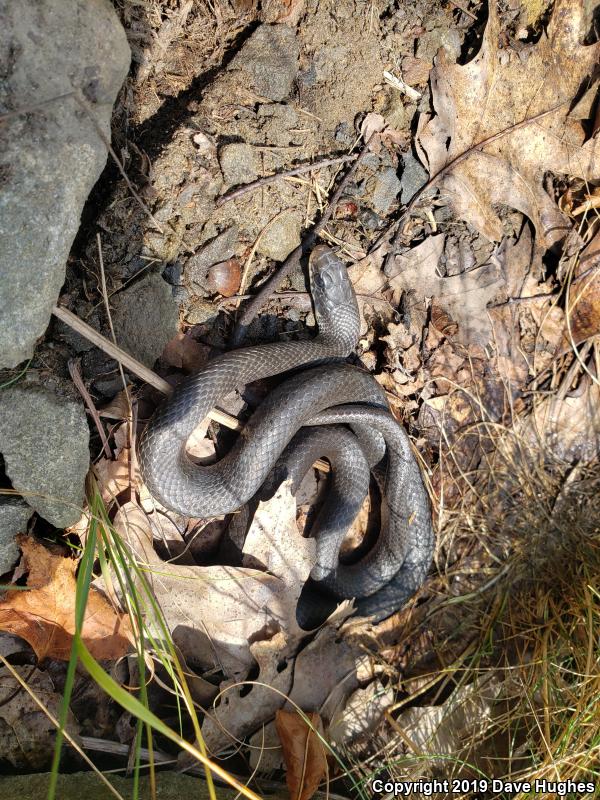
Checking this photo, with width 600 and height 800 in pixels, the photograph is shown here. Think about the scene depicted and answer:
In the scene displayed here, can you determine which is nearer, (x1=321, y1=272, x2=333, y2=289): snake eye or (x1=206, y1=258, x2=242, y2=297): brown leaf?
(x1=206, y1=258, x2=242, y2=297): brown leaf

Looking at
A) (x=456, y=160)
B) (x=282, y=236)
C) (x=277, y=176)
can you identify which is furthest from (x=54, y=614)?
(x=456, y=160)

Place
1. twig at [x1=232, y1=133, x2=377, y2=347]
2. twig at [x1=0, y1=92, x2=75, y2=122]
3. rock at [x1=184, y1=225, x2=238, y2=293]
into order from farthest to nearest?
twig at [x1=232, y1=133, x2=377, y2=347]
rock at [x1=184, y1=225, x2=238, y2=293]
twig at [x1=0, y1=92, x2=75, y2=122]

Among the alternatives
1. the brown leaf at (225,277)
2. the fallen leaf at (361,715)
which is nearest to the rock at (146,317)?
the brown leaf at (225,277)

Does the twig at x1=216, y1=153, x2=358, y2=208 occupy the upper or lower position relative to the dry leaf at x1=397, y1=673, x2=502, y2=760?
upper

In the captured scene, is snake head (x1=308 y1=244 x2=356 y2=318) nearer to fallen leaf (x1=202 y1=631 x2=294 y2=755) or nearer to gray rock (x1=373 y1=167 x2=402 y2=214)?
gray rock (x1=373 y1=167 x2=402 y2=214)

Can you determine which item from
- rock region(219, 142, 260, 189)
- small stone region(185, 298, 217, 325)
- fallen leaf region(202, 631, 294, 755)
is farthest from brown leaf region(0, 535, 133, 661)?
rock region(219, 142, 260, 189)

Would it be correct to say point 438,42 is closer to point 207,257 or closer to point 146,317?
point 207,257

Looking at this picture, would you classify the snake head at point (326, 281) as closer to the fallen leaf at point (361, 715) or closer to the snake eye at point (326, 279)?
the snake eye at point (326, 279)
